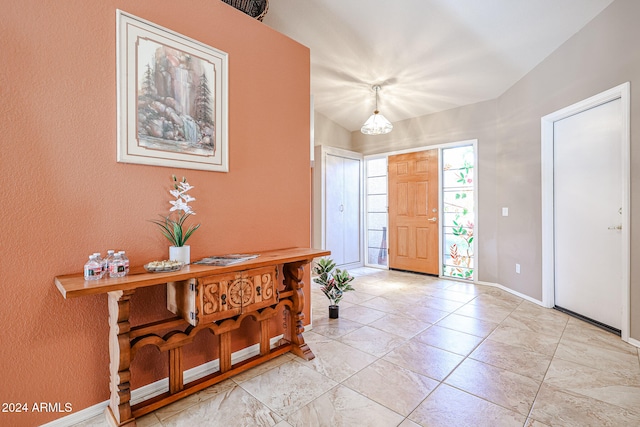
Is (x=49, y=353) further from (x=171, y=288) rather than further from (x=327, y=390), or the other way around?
(x=327, y=390)

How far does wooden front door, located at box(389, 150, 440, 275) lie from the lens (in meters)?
4.64

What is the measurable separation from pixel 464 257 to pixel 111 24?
4.66 metres

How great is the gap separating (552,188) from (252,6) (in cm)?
345

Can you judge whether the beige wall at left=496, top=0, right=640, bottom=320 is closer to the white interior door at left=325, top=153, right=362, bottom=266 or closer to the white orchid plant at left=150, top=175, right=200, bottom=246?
the white interior door at left=325, top=153, right=362, bottom=266

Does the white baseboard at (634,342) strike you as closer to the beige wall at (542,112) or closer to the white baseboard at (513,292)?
the beige wall at (542,112)

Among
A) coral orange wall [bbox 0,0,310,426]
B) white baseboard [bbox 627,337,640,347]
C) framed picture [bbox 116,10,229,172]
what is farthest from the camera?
white baseboard [bbox 627,337,640,347]

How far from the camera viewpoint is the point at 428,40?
3.03 meters

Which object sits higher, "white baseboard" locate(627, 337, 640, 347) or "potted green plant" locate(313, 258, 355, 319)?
"potted green plant" locate(313, 258, 355, 319)

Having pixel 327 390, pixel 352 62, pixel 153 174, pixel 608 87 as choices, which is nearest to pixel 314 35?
pixel 352 62

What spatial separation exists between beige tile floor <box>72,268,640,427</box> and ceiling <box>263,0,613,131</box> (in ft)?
9.03

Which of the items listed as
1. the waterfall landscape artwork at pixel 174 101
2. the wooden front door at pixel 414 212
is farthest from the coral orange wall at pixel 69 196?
the wooden front door at pixel 414 212

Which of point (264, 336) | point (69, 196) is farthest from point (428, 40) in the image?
point (69, 196)

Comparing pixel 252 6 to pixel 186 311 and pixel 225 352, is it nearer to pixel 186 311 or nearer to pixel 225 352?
pixel 186 311

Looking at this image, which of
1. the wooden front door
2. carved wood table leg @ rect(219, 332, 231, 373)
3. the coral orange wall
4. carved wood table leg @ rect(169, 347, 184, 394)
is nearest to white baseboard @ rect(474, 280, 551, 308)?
the wooden front door
